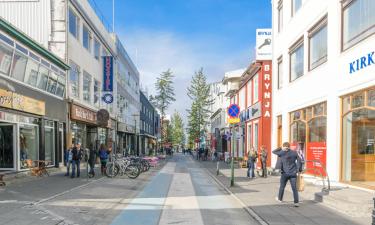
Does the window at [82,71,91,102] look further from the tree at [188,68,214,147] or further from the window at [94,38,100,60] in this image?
the tree at [188,68,214,147]

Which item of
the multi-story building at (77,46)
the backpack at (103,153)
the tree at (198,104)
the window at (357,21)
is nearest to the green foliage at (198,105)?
the tree at (198,104)

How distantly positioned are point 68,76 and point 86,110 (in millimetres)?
4633

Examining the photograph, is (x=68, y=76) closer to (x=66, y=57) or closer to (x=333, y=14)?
(x=66, y=57)

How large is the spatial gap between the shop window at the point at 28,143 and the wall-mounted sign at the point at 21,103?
2.50ft

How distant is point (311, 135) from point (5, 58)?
39.5 ft

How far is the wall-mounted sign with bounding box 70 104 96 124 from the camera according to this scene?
85.4 feet

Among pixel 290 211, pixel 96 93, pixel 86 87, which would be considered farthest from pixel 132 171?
pixel 96 93

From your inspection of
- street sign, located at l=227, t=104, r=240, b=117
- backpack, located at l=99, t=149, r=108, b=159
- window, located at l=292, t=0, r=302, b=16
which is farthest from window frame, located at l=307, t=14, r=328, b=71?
backpack, located at l=99, t=149, r=108, b=159

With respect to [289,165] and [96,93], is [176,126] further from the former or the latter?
[289,165]

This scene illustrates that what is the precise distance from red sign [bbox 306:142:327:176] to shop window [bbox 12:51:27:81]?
1172cm

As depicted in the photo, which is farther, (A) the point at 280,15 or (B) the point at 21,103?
(A) the point at 280,15

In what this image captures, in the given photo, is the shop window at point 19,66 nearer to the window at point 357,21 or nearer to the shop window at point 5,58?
the shop window at point 5,58

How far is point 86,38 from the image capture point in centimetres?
3086

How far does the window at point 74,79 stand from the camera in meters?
26.5
